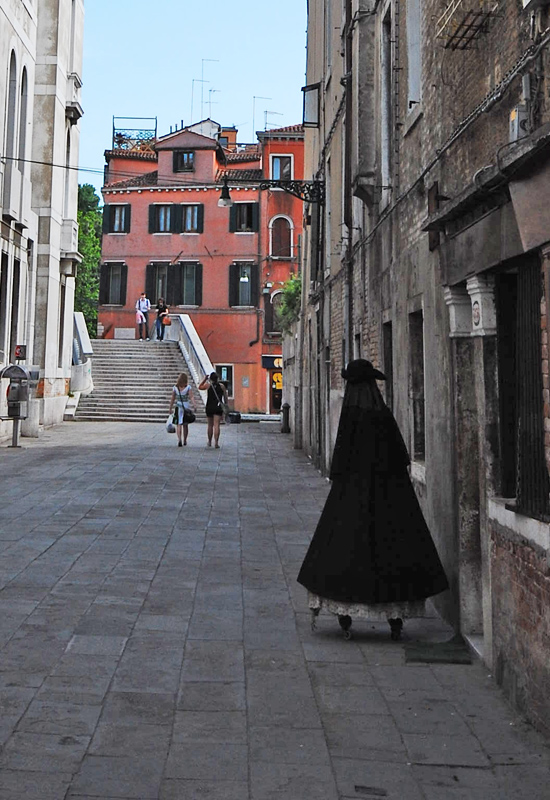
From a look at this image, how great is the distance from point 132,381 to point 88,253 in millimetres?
23584

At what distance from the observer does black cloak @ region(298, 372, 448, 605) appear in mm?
5660

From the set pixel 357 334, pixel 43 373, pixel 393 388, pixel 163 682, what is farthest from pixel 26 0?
pixel 163 682

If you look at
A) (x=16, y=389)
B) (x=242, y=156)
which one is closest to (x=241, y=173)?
(x=242, y=156)

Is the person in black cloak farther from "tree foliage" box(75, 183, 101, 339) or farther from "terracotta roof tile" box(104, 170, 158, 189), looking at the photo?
"tree foliage" box(75, 183, 101, 339)

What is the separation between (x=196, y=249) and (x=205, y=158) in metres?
4.18

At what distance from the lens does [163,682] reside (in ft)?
15.9

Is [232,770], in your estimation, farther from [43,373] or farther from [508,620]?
[43,373]

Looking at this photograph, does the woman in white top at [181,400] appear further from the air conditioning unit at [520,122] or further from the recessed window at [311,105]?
the air conditioning unit at [520,122]

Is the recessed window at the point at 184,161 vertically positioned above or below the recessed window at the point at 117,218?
above

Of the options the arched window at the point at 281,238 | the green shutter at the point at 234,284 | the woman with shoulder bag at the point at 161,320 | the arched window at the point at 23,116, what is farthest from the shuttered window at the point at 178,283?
the arched window at the point at 23,116

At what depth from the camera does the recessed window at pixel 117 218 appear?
4159cm

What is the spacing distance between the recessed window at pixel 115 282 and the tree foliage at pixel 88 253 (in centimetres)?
990

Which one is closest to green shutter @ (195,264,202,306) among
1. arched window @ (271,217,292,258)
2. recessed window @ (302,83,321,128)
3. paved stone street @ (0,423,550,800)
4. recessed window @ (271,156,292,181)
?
arched window @ (271,217,292,258)

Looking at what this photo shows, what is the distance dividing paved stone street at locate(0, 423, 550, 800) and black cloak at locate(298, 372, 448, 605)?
0.40m
